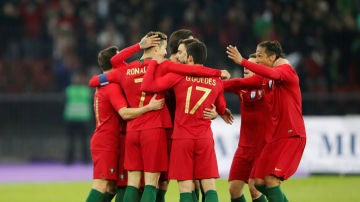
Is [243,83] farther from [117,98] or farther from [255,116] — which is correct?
[117,98]

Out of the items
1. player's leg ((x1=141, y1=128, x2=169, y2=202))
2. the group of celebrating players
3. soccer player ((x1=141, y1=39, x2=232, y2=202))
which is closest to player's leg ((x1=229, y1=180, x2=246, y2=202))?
the group of celebrating players

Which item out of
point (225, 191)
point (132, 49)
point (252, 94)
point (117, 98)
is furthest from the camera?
point (225, 191)

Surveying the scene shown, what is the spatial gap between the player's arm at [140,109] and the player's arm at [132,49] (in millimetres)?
594

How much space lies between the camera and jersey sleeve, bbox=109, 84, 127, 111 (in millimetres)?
10844

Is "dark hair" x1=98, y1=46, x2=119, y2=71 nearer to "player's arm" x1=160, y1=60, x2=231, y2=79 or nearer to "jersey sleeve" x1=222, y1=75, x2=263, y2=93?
"player's arm" x1=160, y1=60, x2=231, y2=79

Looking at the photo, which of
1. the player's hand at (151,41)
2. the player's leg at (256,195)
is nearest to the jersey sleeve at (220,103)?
the player's hand at (151,41)

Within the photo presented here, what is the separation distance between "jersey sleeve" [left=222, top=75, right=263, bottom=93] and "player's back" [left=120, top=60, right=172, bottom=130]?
95cm

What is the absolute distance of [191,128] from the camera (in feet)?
34.2

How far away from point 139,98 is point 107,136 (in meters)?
0.64

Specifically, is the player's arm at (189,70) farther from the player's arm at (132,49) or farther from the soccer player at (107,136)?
the soccer player at (107,136)

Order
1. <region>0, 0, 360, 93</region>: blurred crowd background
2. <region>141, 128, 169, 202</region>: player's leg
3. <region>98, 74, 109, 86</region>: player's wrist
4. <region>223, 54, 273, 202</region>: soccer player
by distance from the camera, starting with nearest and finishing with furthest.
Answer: <region>141, 128, 169, 202</region>: player's leg < <region>98, 74, 109, 86</region>: player's wrist < <region>223, 54, 273, 202</region>: soccer player < <region>0, 0, 360, 93</region>: blurred crowd background

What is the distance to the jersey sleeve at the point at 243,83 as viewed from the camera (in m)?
11.2

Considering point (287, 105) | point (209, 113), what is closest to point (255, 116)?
point (287, 105)

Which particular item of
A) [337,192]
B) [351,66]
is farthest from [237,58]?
[351,66]
